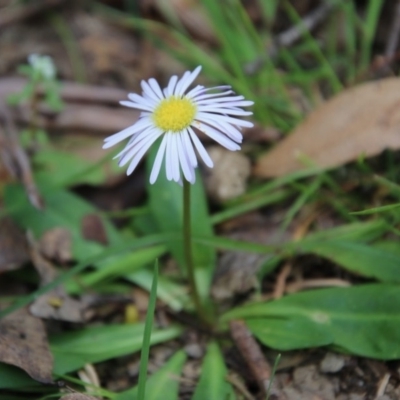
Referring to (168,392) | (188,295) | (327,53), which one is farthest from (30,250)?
(327,53)

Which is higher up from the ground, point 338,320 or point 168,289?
point 168,289

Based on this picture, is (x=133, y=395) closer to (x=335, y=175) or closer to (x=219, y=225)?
(x=219, y=225)

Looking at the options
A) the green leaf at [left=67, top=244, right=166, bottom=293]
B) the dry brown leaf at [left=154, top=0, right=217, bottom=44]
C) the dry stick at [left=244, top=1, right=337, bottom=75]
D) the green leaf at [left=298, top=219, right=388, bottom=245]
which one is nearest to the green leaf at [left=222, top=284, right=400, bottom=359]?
the green leaf at [left=298, top=219, right=388, bottom=245]

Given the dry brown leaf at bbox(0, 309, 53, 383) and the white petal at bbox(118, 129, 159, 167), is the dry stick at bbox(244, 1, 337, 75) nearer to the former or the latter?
the white petal at bbox(118, 129, 159, 167)

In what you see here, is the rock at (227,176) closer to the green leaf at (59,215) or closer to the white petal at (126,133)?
the green leaf at (59,215)

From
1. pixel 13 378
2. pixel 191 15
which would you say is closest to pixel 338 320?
pixel 13 378

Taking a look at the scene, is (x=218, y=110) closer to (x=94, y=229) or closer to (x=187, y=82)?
(x=187, y=82)
